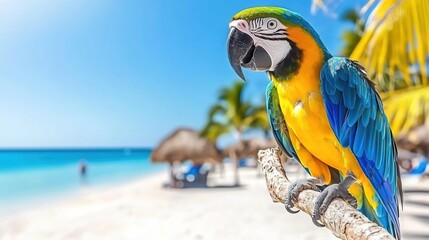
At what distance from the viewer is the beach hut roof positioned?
11156mm

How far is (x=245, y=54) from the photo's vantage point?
1.06m

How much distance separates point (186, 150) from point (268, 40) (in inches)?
404

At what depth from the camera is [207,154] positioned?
11.3 metres

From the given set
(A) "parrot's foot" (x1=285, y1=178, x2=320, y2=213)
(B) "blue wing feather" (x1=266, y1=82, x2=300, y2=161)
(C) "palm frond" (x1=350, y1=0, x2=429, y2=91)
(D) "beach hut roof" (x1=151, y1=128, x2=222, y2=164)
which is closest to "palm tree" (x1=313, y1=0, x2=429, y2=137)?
(C) "palm frond" (x1=350, y1=0, x2=429, y2=91)

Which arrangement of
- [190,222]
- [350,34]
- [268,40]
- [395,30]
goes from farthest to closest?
[350,34], [190,222], [395,30], [268,40]

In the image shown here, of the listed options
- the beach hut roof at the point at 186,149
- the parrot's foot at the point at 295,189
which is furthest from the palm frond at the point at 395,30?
the beach hut roof at the point at 186,149

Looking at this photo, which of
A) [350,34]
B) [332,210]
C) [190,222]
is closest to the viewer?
[332,210]

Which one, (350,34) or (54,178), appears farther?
(54,178)

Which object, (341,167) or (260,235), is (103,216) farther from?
(341,167)

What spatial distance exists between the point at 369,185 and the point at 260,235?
407cm

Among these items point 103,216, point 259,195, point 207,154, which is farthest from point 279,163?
point 207,154

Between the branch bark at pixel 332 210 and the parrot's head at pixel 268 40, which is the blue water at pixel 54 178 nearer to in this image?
the branch bark at pixel 332 210

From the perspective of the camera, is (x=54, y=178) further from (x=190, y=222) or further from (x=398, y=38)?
(x=398, y=38)

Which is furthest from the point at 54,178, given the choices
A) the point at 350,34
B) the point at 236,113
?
the point at 350,34
